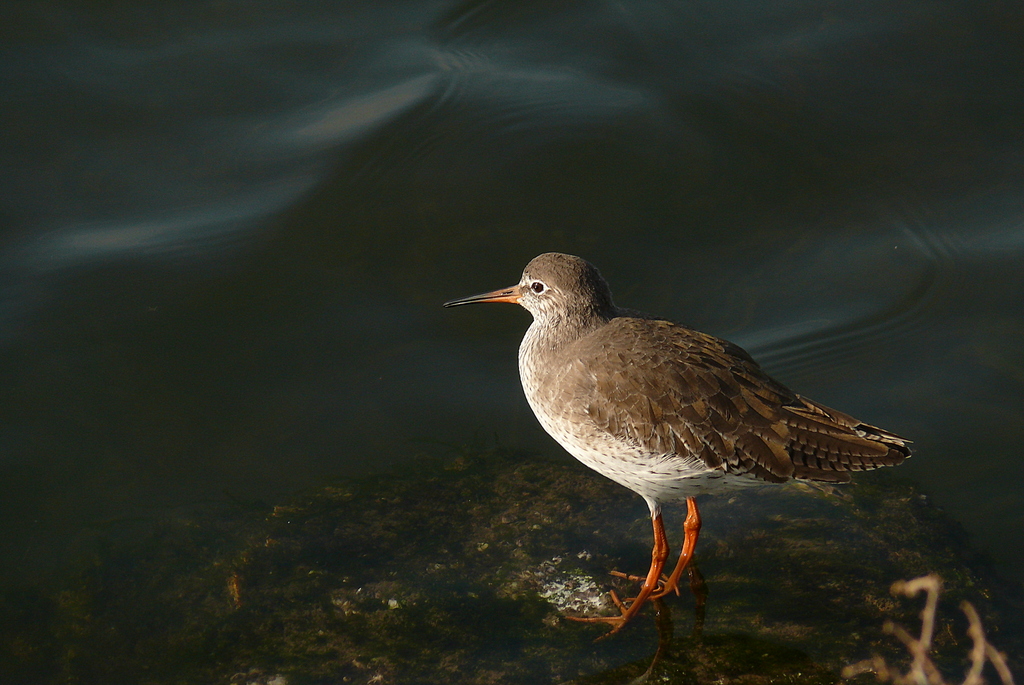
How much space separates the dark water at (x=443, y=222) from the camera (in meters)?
7.49

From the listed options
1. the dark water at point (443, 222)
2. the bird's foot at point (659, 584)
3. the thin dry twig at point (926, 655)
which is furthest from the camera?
the dark water at point (443, 222)

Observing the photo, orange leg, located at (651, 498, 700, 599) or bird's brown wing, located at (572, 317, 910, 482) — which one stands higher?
bird's brown wing, located at (572, 317, 910, 482)

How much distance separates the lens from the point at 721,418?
5668mm

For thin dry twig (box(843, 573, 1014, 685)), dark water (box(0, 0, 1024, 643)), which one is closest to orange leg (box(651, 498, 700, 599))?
thin dry twig (box(843, 573, 1014, 685))

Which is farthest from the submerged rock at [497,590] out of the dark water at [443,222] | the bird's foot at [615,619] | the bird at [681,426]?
the dark water at [443,222]

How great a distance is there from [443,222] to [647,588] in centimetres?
421

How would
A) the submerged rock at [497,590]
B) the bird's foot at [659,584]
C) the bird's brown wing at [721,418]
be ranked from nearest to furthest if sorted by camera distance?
the submerged rock at [497,590], the bird's brown wing at [721,418], the bird's foot at [659,584]

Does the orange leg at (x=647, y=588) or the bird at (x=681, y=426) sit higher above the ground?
the bird at (x=681, y=426)

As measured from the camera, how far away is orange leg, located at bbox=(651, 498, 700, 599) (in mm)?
6023

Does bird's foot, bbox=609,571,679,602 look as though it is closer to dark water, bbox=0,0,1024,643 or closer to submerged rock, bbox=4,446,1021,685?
submerged rock, bbox=4,446,1021,685

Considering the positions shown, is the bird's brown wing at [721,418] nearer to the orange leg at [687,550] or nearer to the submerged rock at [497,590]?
the orange leg at [687,550]

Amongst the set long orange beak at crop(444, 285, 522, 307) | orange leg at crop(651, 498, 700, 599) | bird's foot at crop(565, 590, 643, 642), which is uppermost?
long orange beak at crop(444, 285, 522, 307)

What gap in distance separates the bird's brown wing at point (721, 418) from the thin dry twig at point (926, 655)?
83 cm

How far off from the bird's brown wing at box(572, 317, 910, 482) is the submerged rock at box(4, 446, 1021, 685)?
2.67 ft
